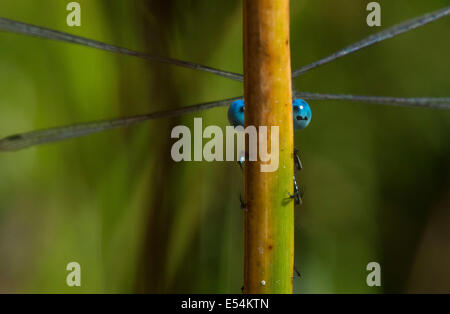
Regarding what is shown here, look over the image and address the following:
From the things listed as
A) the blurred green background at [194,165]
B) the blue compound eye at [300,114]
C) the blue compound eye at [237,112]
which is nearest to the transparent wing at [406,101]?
the blue compound eye at [300,114]

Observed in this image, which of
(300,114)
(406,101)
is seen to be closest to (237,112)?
(300,114)

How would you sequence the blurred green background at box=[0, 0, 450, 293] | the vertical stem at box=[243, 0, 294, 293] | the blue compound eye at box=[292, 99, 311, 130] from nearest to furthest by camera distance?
the vertical stem at box=[243, 0, 294, 293]
the blue compound eye at box=[292, 99, 311, 130]
the blurred green background at box=[0, 0, 450, 293]

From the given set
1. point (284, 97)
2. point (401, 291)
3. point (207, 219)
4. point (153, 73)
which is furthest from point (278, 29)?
point (401, 291)

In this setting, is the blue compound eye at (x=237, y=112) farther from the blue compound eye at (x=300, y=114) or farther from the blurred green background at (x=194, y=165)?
the blurred green background at (x=194, y=165)

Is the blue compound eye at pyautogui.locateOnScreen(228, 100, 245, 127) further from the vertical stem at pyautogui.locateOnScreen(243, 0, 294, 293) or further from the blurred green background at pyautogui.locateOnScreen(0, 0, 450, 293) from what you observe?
the blurred green background at pyautogui.locateOnScreen(0, 0, 450, 293)

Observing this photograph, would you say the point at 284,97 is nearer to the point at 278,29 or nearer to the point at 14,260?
the point at 278,29

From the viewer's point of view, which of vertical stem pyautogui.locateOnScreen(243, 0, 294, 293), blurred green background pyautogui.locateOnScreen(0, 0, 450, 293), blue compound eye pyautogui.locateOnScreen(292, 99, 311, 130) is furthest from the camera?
blurred green background pyautogui.locateOnScreen(0, 0, 450, 293)

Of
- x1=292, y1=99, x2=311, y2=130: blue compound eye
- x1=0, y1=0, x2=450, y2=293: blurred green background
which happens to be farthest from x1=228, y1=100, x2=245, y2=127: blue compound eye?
x1=0, y1=0, x2=450, y2=293: blurred green background
